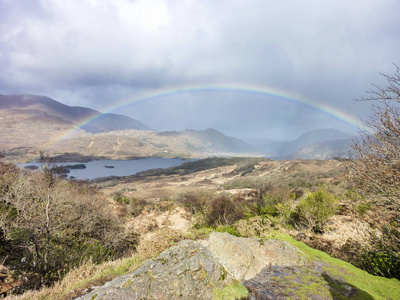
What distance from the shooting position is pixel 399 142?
3900mm

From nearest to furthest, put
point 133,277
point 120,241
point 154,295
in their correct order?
point 154,295, point 133,277, point 120,241

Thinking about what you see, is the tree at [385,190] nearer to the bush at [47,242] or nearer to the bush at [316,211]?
the bush at [316,211]

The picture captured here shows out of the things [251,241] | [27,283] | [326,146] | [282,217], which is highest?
[326,146]

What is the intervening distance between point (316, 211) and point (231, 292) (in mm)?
5314

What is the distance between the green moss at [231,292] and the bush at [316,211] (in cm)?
492

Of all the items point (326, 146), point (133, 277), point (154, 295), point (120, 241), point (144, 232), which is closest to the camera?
point (154, 295)

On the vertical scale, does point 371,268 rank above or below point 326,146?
below

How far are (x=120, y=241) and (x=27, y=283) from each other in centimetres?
343

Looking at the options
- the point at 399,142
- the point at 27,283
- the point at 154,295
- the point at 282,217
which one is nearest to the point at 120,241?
the point at 27,283

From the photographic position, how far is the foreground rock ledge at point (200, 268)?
237cm

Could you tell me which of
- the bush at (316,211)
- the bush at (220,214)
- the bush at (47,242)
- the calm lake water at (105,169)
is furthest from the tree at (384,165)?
the calm lake water at (105,169)

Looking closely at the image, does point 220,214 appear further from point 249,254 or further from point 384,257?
point 384,257

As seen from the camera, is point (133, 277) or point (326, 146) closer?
point (133, 277)

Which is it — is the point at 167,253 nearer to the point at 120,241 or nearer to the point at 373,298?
the point at 373,298
